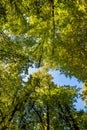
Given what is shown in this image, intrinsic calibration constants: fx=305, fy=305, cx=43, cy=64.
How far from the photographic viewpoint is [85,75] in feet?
59.4

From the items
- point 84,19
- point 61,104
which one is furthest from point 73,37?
point 61,104

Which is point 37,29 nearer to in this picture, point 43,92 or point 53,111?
point 43,92

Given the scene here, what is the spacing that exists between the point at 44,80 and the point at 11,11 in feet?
48.5

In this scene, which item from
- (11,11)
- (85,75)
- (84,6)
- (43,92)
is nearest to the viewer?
(11,11)

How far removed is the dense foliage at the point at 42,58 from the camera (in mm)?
12867

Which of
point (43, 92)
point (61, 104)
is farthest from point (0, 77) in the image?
point (61, 104)

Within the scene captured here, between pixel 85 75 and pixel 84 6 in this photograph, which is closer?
pixel 84 6

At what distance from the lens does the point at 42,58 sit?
2117cm

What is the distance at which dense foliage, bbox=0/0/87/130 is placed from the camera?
12.9 meters

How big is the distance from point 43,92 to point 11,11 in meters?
14.7

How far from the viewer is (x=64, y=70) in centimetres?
2031

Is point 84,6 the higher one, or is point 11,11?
point 84,6

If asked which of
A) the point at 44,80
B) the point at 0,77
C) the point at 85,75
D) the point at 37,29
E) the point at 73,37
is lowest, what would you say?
the point at 0,77

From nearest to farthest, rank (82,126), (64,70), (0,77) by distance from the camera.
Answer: (0,77), (64,70), (82,126)
